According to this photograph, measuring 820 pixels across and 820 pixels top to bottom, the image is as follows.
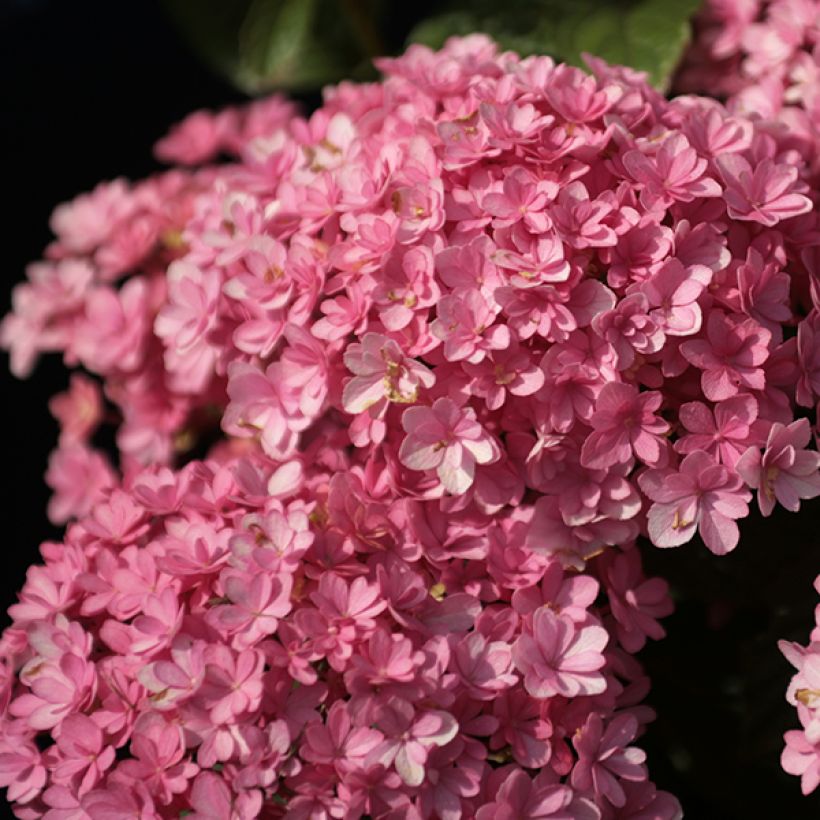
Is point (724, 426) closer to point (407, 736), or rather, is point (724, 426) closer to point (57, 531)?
point (407, 736)

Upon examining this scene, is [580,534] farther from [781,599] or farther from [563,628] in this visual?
[781,599]

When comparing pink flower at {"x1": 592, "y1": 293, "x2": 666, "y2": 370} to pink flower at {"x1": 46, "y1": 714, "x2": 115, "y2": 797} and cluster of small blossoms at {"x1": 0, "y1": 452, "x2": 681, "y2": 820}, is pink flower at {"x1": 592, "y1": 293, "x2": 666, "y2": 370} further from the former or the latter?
pink flower at {"x1": 46, "y1": 714, "x2": 115, "y2": 797}

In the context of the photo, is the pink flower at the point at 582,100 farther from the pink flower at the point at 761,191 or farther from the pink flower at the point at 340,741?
the pink flower at the point at 340,741

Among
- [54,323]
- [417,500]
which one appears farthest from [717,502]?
[54,323]

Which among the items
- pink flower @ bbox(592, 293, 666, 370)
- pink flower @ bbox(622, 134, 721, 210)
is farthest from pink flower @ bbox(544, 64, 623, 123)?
pink flower @ bbox(592, 293, 666, 370)

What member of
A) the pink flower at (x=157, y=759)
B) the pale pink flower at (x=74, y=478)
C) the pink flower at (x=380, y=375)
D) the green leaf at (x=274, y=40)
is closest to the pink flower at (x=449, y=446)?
the pink flower at (x=380, y=375)
